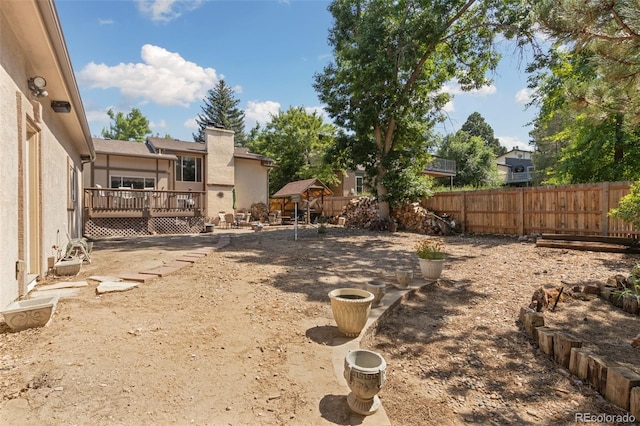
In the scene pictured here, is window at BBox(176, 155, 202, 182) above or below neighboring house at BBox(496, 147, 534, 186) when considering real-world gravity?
below

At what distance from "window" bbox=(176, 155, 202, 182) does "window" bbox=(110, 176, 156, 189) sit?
2397 mm

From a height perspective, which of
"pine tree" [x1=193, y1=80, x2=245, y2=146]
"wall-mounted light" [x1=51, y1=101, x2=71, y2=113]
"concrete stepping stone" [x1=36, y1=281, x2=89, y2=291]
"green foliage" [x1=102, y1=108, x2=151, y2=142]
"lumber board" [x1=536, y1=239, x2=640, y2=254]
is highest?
"pine tree" [x1=193, y1=80, x2=245, y2=146]

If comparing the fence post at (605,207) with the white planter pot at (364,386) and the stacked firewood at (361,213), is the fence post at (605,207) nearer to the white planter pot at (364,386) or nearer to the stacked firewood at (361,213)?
the stacked firewood at (361,213)

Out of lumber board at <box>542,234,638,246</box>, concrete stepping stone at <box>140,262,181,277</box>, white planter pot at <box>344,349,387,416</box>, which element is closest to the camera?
white planter pot at <box>344,349,387,416</box>

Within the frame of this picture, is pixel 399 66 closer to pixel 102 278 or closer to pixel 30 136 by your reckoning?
pixel 30 136

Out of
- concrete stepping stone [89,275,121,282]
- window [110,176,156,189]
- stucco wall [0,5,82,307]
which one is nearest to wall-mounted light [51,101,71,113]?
stucco wall [0,5,82,307]

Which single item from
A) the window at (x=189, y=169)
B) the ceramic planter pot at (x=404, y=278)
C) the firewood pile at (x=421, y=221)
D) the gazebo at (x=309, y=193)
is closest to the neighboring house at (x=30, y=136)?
the ceramic planter pot at (x=404, y=278)

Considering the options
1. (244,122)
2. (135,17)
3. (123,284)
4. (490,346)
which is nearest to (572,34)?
(490,346)

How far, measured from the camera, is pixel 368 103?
14.1 meters

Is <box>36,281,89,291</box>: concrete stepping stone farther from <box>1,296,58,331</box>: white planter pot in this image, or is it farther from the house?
the house

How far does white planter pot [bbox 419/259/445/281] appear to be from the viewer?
5.52 m

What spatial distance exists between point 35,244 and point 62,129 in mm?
4258

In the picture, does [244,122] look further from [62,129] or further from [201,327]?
[201,327]

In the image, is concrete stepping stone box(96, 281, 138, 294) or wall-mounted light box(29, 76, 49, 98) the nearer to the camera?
concrete stepping stone box(96, 281, 138, 294)
